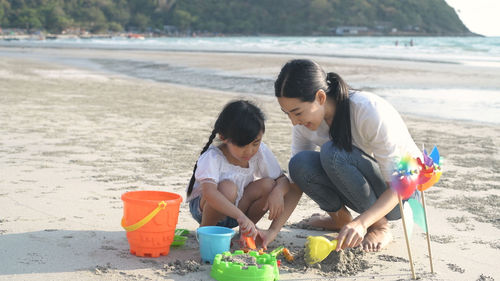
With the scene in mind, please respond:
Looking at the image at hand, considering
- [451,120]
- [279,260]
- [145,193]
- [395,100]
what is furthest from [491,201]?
[395,100]

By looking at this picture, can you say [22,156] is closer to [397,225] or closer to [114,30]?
[397,225]

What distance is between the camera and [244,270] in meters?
2.53

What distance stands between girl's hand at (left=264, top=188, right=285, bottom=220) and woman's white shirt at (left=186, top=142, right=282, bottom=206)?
0.50 feet

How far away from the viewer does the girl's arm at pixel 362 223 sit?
255cm

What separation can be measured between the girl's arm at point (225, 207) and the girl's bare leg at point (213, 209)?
45 millimetres

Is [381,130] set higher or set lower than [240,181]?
higher

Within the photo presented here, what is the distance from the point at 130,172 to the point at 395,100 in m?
7.24

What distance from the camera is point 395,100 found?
1092 cm

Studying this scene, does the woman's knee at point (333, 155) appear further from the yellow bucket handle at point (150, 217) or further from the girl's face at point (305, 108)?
the yellow bucket handle at point (150, 217)

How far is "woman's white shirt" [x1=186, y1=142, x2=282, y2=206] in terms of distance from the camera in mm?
3008

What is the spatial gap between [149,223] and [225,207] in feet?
1.23

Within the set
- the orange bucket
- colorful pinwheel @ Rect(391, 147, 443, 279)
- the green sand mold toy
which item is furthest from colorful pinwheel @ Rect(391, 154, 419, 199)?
the orange bucket

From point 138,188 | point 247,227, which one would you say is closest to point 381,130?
point 247,227

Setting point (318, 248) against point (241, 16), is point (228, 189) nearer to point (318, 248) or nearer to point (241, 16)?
point (318, 248)
